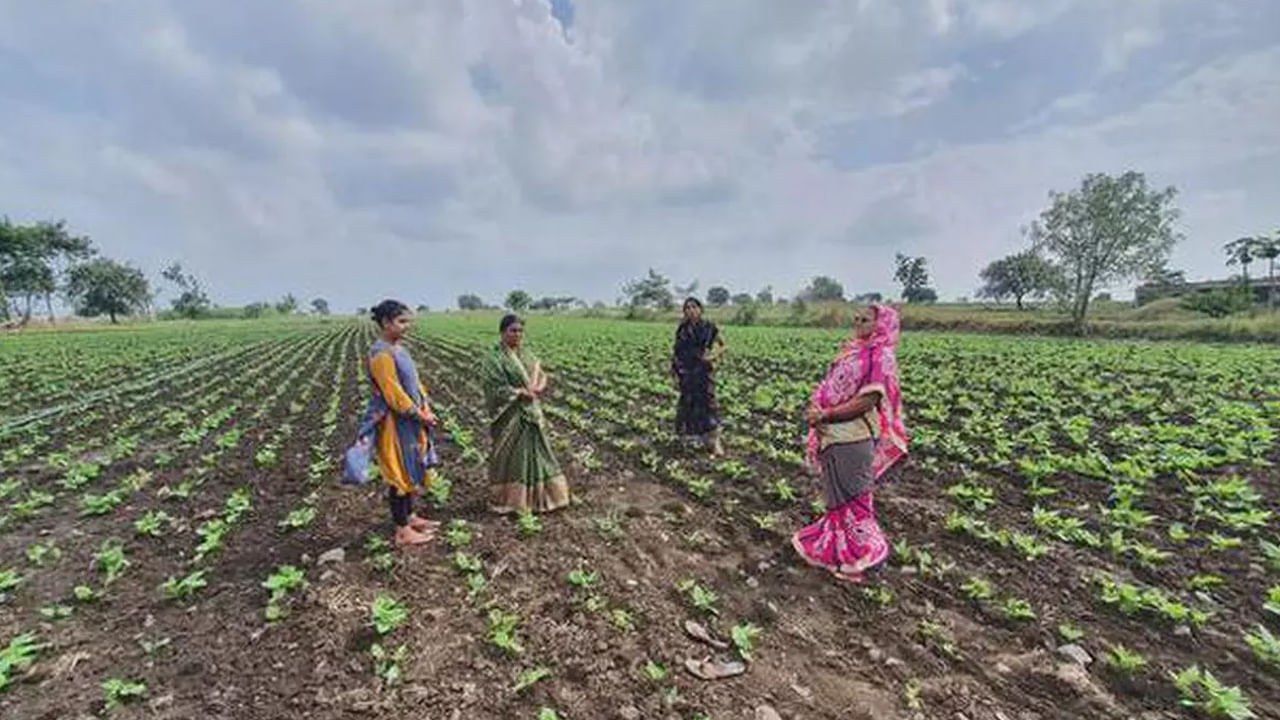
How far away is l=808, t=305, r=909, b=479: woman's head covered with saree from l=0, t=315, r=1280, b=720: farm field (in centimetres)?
93

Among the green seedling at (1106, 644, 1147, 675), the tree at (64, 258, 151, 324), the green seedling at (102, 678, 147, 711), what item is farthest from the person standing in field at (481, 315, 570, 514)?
the tree at (64, 258, 151, 324)

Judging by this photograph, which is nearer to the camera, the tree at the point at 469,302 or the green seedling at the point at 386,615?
the green seedling at the point at 386,615

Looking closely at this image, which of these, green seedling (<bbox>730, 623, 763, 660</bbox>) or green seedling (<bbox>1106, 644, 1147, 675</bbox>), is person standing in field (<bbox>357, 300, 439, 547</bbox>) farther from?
green seedling (<bbox>1106, 644, 1147, 675</bbox>)

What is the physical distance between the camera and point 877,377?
436 centimetres

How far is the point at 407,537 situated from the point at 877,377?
12.8 ft

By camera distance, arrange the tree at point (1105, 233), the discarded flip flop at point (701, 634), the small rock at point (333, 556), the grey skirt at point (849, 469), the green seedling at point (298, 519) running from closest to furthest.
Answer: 1. the discarded flip flop at point (701, 634)
2. the grey skirt at point (849, 469)
3. the small rock at point (333, 556)
4. the green seedling at point (298, 519)
5. the tree at point (1105, 233)

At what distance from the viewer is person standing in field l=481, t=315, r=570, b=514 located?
218 inches

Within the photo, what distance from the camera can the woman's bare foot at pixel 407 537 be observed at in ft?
16.9

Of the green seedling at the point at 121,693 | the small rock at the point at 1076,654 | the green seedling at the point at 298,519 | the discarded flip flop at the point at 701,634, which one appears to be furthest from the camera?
the green seedling at the point at 298,519

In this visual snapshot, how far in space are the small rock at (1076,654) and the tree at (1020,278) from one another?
47408 mm

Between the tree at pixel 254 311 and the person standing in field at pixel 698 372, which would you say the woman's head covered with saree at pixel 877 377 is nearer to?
the person standing in field at pixel 698 372

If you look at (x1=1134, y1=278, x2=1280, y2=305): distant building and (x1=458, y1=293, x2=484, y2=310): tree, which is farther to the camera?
(x1=458, y1=293, x2=484, y2=310): tree

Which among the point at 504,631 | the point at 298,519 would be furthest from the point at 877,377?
the point at 298,519

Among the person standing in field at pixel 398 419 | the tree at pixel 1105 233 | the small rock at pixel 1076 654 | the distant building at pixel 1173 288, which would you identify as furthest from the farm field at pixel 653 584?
the distant building at pixel 1173 288
